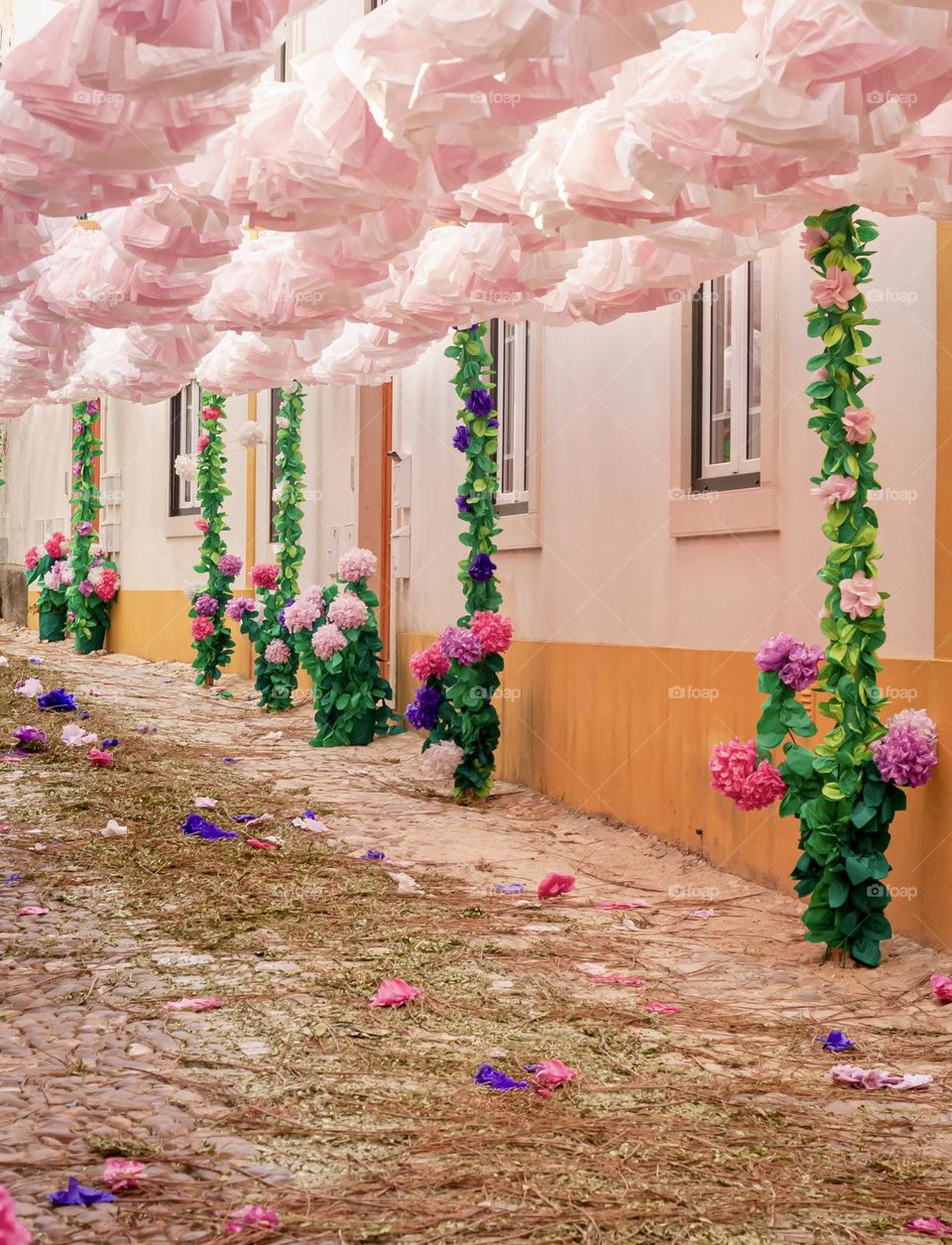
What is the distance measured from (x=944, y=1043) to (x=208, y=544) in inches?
461

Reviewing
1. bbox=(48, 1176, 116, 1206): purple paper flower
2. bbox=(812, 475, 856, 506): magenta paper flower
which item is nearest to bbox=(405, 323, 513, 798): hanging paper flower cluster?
bbox=(812, 475, 856, 506): magenta paper flower

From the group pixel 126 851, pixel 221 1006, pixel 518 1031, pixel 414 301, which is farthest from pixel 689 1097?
pixel 414 301

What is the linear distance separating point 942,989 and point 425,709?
15.4 feet

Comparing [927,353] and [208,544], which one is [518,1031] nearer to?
[927,353]

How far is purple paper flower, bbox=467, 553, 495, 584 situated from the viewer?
27.4 feet

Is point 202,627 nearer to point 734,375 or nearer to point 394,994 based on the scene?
point 734,375

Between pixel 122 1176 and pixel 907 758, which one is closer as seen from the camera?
pixel 122 1176

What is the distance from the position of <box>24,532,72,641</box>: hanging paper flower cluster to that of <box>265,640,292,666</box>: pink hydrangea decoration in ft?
25.0

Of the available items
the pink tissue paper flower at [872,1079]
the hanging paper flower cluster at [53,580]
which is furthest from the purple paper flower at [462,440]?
the hanging paper flower cluster at [53,580]

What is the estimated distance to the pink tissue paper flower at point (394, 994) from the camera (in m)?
4.14

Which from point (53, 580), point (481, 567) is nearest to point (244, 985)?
point (481, 567)

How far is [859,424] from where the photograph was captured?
4.81 meters

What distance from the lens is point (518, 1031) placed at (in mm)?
3939

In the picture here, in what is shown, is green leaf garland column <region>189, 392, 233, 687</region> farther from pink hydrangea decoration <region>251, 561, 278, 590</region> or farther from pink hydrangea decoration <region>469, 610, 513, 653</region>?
pink hydrangea decoration <region>469, 610, 513, 653</region>
